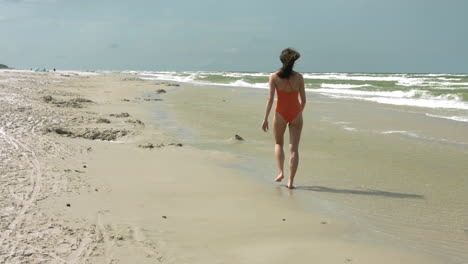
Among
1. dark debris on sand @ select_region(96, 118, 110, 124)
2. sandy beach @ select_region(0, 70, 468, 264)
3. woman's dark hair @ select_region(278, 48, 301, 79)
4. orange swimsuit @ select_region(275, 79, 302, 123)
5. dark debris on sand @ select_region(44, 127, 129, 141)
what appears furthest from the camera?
dark debris on sand @ select_region(96, 118, 110, 124)

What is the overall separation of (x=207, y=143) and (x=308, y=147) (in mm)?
2000

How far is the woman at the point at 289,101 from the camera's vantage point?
4.73 metres

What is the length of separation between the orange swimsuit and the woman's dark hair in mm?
256

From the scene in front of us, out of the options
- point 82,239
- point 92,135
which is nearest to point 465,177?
point 82,239

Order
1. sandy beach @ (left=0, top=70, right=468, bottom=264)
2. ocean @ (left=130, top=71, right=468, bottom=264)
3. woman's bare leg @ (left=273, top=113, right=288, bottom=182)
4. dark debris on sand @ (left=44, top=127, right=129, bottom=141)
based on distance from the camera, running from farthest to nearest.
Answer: dark debris on sand @ (left=44, top=127, right=129, bottom=141) → woman's bare leg @ (left=273, top=113, right=288, bottom=182) → ocean @ (left=130, top=71, right=468, bottom=264) → sandy beach @ (left=0, top=70, right=468, bottom=264)

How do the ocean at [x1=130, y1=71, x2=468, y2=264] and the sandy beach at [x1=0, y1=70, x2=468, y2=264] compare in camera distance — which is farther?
the ocean at [x1=130, y1=71, x2=468, y2=264]

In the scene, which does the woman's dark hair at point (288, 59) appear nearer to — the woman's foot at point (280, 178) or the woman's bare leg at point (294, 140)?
the woman's bare leg at point (294, 140)

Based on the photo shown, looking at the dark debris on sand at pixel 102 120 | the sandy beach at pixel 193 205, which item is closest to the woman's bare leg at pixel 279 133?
the sandy beach at pixel 193 205

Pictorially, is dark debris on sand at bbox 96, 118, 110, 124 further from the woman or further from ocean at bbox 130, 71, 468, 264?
the woman

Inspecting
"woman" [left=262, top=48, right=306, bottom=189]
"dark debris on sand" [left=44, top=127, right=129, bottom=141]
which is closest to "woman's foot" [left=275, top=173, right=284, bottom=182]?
"woman" [left=262, top=48, right=306, bottom=189]

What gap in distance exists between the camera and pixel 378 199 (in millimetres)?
4477

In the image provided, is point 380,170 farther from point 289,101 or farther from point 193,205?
point 193,205

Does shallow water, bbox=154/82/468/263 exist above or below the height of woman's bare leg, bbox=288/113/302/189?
below

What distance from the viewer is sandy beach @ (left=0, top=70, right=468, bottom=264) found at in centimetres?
296
